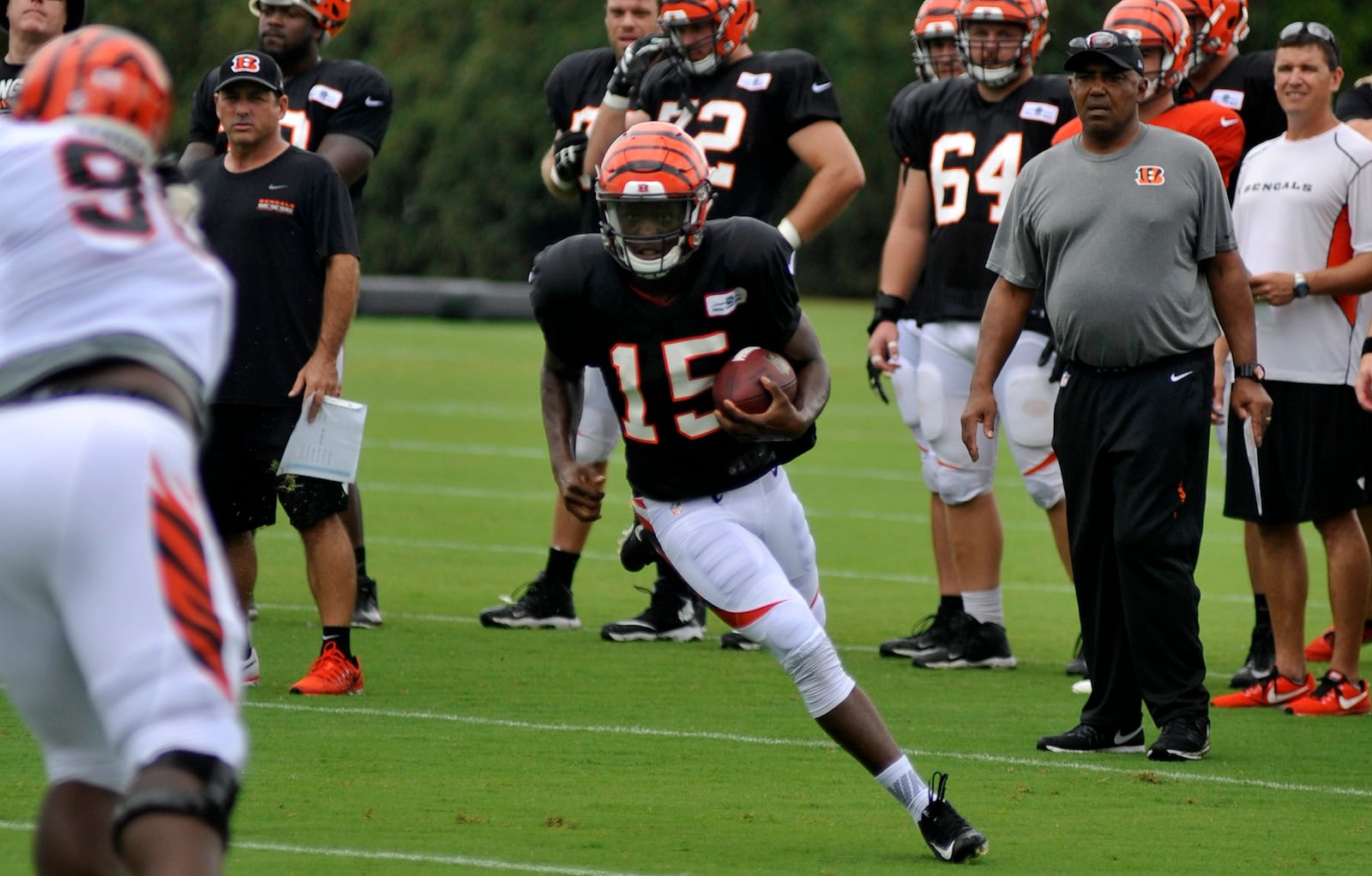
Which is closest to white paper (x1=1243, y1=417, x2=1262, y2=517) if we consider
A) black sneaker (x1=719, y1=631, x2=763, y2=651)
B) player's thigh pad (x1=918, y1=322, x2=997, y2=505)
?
player's thigh pad (x1=918, y1=322, x2=997, y2=505)

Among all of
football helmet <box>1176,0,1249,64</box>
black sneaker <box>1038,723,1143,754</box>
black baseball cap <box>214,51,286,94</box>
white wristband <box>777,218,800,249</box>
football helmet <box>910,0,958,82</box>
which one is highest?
football helmet <box>1176,0,1249,64</box>

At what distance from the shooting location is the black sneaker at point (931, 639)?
764 cm

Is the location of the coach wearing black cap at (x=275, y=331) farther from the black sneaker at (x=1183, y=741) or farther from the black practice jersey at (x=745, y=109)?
the black sneaker at (x=1183, y=741)

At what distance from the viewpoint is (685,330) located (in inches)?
202

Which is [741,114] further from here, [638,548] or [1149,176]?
[638,548]

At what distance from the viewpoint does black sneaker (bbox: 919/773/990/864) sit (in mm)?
4516

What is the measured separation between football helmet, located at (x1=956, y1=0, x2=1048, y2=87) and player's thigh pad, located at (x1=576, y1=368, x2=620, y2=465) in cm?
183

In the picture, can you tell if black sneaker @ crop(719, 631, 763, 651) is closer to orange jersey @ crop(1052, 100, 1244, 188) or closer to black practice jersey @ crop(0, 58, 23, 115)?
orange jersey @ crop(1052, 100, 1244, 188)

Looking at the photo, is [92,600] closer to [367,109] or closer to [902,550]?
[367,109]

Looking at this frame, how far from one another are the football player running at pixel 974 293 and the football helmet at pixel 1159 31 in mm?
769

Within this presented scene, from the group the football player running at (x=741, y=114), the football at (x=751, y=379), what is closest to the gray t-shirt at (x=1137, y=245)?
the football at (x=751, y=379)

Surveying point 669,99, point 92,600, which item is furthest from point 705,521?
point 669,99

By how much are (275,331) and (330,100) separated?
183cm

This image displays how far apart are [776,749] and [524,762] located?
763 millimetres
